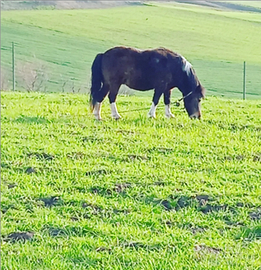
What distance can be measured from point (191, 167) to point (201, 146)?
2.91 feet

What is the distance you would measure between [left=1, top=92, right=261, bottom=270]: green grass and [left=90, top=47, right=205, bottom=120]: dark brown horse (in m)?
0.53

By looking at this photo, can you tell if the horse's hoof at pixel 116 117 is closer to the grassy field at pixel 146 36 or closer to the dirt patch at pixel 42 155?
the grassy field at pixel 146 36

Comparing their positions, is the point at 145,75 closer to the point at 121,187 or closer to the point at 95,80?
the point at 95,80

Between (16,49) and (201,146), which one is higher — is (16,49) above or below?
above

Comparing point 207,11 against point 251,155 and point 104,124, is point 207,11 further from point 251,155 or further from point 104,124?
point 104,124

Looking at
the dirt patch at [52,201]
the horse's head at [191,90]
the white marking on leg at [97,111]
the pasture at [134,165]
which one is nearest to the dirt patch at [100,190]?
the pasture at [134,165]

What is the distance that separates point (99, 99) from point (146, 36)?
3816 mm

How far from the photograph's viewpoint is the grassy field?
4.12 m

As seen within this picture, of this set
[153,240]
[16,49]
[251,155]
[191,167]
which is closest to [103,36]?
[16,49]

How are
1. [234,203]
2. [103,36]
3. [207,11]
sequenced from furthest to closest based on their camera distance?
1. [103,36]
2. [234,203]
3. [207,11]

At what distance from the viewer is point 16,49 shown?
7262 millimetres

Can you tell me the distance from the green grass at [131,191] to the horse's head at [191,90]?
→ 1.67 feet

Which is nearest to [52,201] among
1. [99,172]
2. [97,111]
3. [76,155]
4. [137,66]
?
[99,172]

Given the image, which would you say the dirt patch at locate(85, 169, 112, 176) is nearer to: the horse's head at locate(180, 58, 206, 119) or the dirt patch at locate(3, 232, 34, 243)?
the dirt patch at locate(3, 232, 34, 243)
